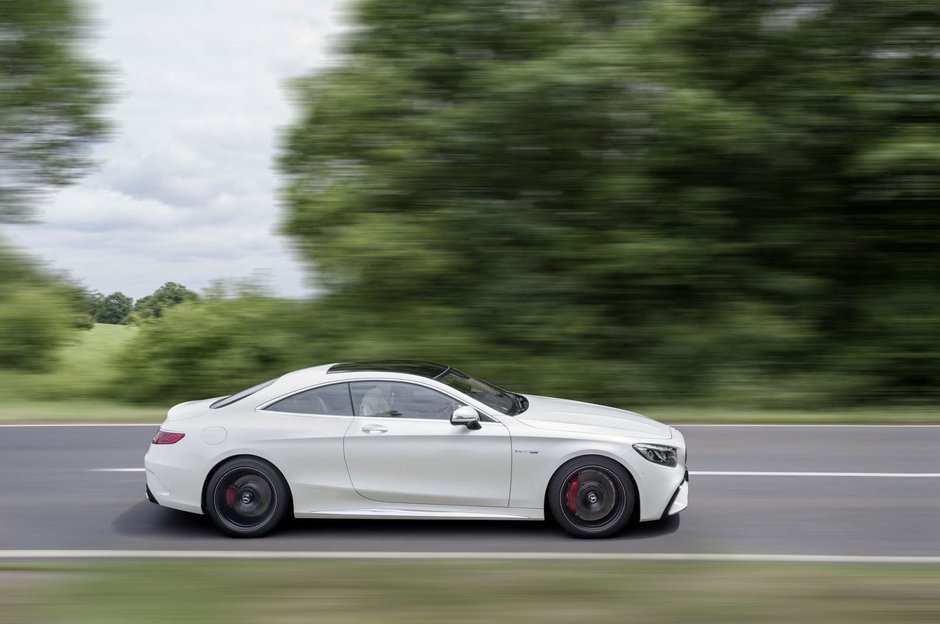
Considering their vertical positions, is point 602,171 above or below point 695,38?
below

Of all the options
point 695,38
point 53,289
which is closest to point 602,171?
point 695,38

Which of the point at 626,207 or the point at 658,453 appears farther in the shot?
the point at 626,207

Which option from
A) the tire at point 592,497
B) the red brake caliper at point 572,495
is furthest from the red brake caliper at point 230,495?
the red brake caliper at point 572,495

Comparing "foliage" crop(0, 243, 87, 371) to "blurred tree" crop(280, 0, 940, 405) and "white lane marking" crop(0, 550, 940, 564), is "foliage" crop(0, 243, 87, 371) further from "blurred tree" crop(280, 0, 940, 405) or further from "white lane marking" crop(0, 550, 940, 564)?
"white lane marking" crop(0, 550, 940, 564)

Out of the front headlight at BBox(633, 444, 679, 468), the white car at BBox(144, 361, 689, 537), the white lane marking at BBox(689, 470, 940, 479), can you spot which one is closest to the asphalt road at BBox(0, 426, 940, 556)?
the white lane marking at BBox(689, 470, 940, 479)

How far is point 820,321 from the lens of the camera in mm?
17406

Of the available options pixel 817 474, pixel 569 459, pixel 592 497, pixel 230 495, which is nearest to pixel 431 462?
pixel 569 459

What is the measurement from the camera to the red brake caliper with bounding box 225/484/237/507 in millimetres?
7109

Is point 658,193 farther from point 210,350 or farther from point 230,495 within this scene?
point 230,495

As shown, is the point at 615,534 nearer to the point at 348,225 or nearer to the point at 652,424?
the point at 652,424

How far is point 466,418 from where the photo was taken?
6.97 m

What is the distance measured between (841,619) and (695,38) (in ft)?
47.8

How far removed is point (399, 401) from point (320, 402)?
0.63m

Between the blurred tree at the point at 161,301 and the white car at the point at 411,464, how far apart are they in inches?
507
